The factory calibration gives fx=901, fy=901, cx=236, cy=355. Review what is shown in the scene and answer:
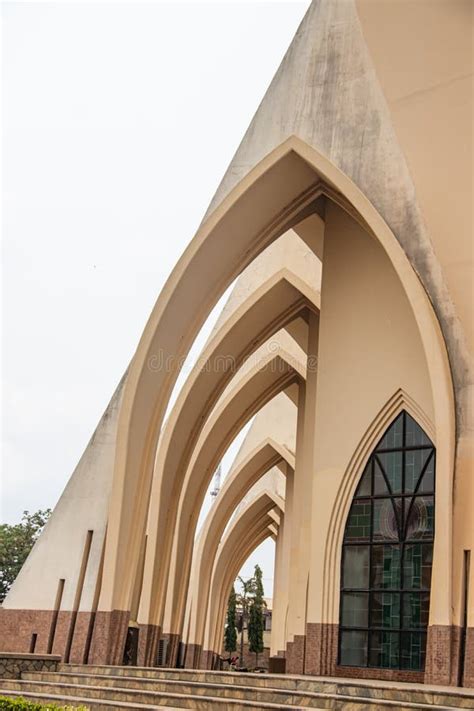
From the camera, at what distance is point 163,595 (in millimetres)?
21219

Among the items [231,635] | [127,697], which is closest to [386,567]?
[127,697]

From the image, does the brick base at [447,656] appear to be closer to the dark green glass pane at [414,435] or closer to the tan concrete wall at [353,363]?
the tan concrete wall at [353,363]

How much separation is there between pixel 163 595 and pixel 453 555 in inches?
381

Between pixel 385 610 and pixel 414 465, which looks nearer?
pixel 385 610

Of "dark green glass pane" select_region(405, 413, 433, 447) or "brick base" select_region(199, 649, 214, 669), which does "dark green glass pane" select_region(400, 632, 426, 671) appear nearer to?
"dark green glass pane" select_region(405, 413, 433, 447)

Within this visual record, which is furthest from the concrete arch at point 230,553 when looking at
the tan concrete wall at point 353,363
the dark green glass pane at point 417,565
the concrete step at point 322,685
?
the concrete step at point 322,685

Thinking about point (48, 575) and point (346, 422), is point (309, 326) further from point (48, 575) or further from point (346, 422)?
point (48, 575)

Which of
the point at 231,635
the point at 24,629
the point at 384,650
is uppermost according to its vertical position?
the point at 231,635

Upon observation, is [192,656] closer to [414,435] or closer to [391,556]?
[391,556]

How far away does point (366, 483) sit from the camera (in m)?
16.5

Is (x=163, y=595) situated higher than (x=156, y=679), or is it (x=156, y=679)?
(x=163, y=595)

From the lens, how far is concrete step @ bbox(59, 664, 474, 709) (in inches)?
378

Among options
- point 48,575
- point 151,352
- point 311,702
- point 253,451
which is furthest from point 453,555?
point 253,451

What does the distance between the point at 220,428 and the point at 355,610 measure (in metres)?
9.95
